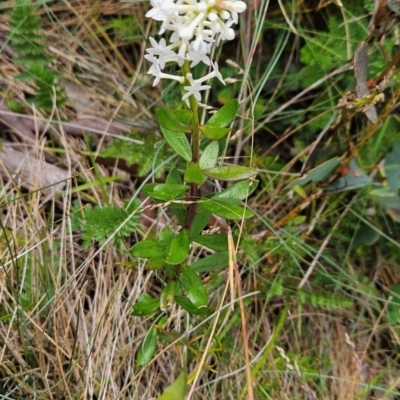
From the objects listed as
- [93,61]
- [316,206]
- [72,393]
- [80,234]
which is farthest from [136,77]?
[72,393]

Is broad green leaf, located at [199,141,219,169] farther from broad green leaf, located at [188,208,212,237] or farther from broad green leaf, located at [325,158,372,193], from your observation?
broad green leaf, located at [325,158,372,193]

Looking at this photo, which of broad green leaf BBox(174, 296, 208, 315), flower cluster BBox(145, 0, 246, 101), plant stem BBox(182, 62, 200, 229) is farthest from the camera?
broad green leaf BBox(174, 296, 208, 315)

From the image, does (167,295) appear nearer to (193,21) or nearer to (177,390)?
(177,390)

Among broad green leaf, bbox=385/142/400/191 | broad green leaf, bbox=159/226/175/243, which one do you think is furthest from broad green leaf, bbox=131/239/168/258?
broad green leaf, bbox=385/142/400/191

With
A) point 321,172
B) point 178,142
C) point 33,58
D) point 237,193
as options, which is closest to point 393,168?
point 321,172

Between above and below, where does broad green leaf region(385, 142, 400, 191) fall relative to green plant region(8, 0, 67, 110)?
below

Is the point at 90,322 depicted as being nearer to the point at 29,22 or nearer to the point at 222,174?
the point at 222,174

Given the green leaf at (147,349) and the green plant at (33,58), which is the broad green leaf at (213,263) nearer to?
the green leaf at (147,349)
